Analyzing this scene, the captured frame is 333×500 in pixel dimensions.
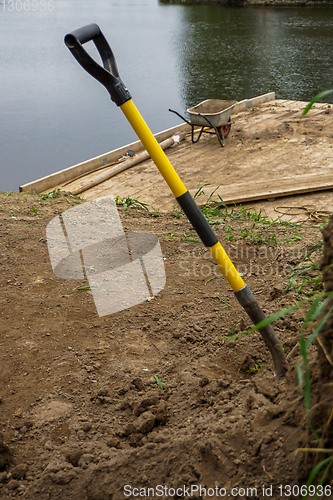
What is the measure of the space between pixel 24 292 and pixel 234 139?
6.70 m

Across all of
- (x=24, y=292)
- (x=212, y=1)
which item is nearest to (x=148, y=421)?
(x=24, y=292)

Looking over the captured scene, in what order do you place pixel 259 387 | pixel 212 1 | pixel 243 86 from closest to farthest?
1. pixel 259 387
2. pixel 243 86
3. pixel 212 1

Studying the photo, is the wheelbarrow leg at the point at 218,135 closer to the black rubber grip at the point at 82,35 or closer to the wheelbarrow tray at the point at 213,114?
the wheelbarrow tray at the point at 213,114

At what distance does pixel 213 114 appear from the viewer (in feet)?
25.5

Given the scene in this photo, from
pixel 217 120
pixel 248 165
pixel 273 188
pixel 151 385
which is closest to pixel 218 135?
pixel 217 120

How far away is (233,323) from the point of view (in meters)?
2.54

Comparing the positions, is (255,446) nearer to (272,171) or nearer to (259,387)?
(259,387)

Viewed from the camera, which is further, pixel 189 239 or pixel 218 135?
pixel 218 135
